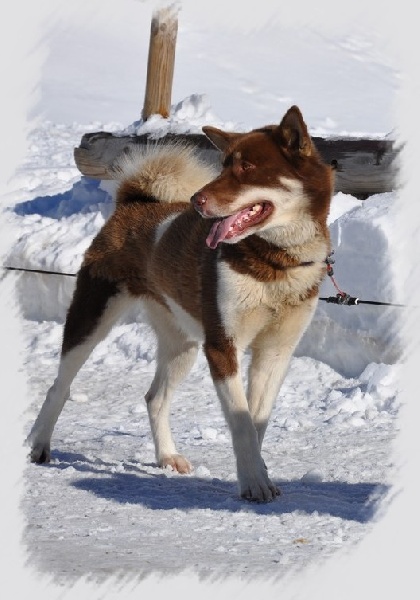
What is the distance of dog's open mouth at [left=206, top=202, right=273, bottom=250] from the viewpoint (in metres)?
4.54

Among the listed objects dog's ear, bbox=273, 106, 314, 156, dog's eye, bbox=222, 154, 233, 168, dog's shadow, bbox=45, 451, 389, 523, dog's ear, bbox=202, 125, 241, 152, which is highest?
dog's ear, bbox=273, 106, 314, 156

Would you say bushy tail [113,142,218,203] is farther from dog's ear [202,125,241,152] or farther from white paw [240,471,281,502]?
white paw [240,471,281,502]

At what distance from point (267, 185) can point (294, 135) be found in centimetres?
23

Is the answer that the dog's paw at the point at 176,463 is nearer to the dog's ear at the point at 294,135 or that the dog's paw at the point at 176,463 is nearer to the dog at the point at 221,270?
the dog at the point at 221,270

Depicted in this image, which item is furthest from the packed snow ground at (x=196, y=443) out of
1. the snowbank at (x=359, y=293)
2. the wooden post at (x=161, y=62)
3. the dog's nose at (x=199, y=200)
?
the dog's nose at (x=199, y=200)

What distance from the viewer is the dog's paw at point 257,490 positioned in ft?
15.2

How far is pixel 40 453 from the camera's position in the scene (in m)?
5.45

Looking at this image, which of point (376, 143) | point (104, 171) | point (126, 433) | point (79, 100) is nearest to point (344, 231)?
point (376, 143)

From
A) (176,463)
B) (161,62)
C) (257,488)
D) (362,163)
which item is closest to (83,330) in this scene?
(176,463)

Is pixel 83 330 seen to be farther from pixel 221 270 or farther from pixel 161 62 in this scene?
pixel 161 62

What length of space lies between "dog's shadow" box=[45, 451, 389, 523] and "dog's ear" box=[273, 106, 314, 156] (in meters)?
1.40

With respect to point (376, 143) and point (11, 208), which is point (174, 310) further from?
point (11, 208)

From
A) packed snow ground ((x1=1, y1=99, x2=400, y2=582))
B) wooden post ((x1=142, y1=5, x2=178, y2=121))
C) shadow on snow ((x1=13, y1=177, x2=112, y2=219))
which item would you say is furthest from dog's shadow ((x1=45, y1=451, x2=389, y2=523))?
wooden post ((x1=142, y1=5, x2=178, y2=121))

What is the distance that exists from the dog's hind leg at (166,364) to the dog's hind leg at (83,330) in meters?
0.26
